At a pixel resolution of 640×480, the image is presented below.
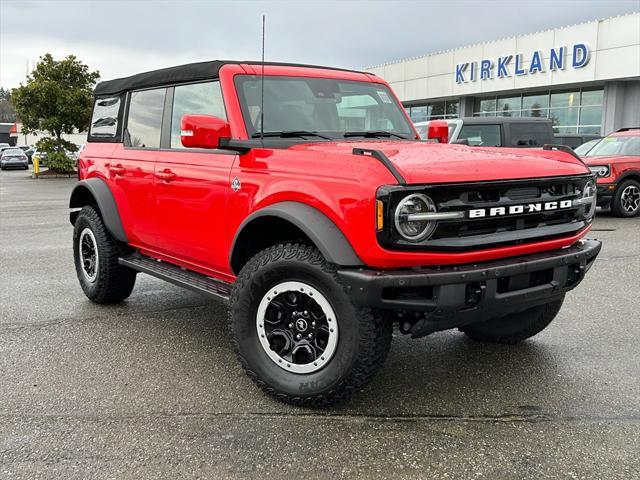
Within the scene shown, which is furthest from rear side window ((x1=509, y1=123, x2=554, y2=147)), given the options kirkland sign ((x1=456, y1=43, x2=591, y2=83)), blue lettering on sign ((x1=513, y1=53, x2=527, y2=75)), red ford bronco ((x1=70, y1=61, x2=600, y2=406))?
blue lettering on sign ((x1=513, y1=53, x2=527, y2=75))

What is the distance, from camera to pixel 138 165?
190 inches

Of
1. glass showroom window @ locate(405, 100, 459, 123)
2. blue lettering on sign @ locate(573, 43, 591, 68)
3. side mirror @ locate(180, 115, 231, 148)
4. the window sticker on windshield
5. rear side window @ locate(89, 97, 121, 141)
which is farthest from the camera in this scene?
glass showroom window @ locate(405, 100, 459, 123)

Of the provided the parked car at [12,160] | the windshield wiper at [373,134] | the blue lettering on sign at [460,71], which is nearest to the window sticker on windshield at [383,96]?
the windshield wiper at [373,134]

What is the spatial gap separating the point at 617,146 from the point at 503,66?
19569 millimetres

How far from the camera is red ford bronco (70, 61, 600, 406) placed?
3.00 metres

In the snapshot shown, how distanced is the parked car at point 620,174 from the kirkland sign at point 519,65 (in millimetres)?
16236

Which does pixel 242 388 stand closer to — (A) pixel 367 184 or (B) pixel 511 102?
(A) pixel 367 184

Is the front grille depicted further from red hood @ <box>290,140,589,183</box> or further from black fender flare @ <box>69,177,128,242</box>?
black fender flare @ <box>69,177,128,242</box>

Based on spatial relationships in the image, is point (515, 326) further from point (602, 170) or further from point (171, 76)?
point (602, 170)

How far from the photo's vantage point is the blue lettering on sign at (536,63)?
28.7 meters

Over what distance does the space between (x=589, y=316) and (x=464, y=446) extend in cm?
273

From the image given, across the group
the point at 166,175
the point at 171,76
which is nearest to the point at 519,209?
the point at 166,175

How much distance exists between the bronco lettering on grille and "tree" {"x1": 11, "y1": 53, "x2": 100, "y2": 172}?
97.5 ft

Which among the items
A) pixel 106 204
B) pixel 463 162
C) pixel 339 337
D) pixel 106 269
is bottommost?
pixel 106 269
